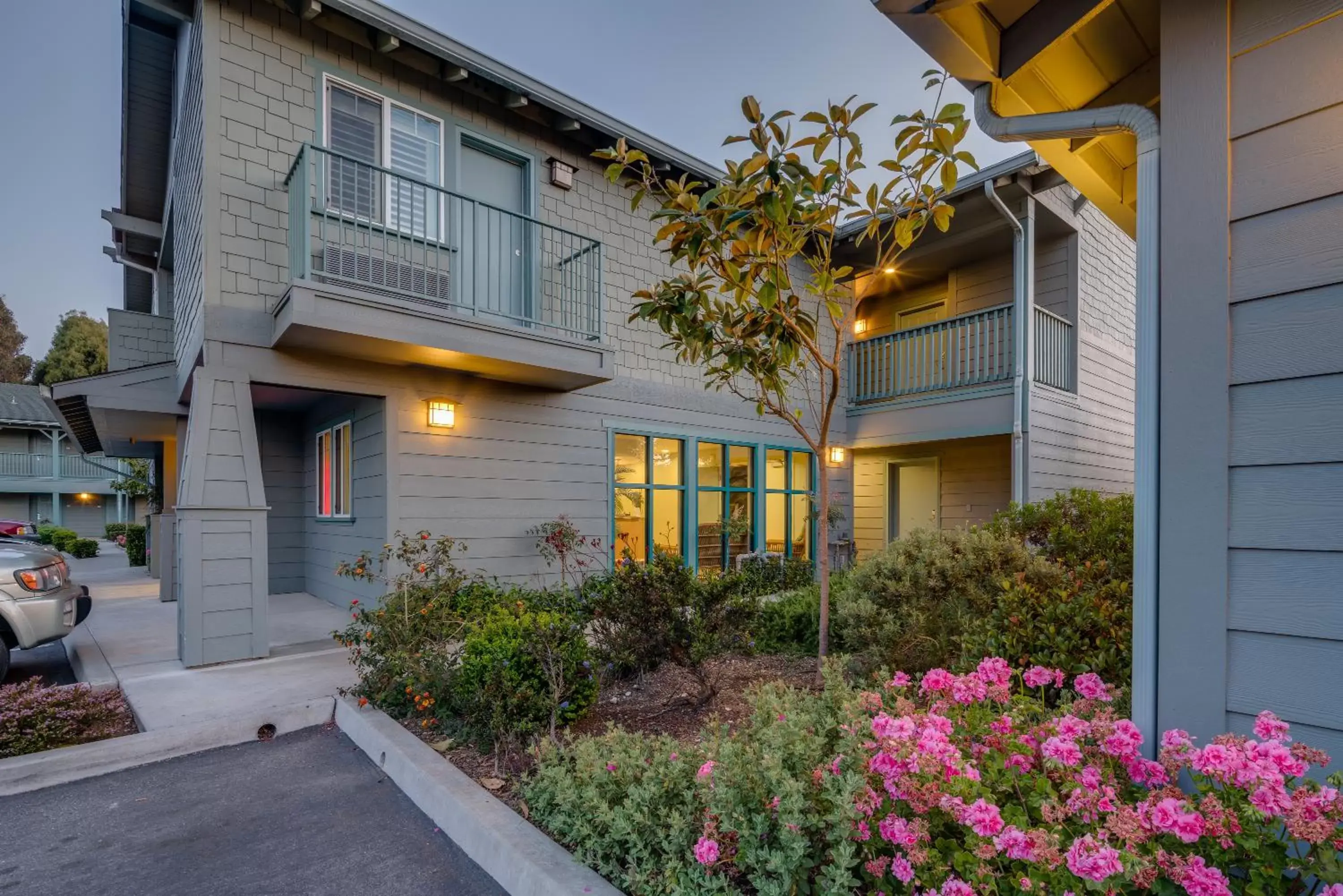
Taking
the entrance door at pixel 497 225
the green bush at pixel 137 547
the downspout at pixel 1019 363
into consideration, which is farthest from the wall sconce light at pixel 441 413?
the green bush at pixel 137 547

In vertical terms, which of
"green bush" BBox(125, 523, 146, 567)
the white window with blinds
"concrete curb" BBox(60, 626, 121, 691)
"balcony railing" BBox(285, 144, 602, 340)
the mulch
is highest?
the white window with blinds

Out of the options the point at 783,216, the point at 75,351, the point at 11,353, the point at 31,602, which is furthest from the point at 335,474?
the point at 11,353

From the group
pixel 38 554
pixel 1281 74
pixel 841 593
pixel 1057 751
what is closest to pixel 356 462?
pixel 38 554

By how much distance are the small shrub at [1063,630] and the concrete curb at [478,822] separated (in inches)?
82.3

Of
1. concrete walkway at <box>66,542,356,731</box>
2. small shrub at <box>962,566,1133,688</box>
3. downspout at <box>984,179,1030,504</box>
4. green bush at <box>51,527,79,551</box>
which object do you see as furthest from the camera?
green bush at <box>51,527,79,551</box>

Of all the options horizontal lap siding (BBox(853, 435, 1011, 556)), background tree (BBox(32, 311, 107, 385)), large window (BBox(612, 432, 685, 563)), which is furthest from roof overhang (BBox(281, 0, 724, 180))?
background tree (BBox(32, 311, 107, 385))

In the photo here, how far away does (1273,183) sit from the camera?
1.79m

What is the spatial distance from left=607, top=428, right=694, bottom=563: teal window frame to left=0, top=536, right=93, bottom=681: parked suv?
15.9ft

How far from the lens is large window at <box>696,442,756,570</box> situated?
889 centimetres

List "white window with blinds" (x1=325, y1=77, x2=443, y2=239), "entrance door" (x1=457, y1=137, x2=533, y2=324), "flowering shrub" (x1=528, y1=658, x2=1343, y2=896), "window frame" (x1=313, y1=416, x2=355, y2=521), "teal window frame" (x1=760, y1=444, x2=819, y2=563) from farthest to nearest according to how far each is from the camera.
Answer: "teal window frame" (x1=760, y1=444, x2=819, y2=563), "window frame" (x1=313, y1=416, x2=355, y2=521), "entrance door" (x1=457, y1=137, x2=533, y2=324), "white window with blinds" (x1=325, y1=77, x2=443, y2=239), "flowering shrub" (x1=528, y1=658, x2=1343, y2=896)

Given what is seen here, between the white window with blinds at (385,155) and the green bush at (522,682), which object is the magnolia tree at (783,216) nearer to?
the green bush at (522,682)

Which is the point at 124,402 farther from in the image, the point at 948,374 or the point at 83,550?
the point at 83,550

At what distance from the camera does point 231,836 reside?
2887 millimetres

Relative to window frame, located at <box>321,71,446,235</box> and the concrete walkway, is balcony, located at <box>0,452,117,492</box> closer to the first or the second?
the concrete walkway
